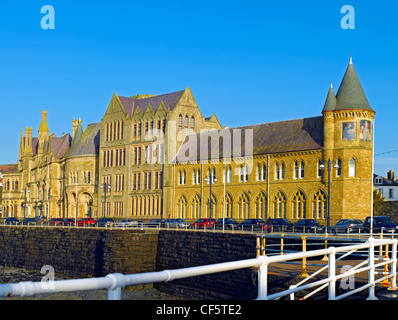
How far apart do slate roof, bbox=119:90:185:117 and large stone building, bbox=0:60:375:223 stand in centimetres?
20

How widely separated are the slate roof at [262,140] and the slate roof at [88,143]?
2125 centimetres

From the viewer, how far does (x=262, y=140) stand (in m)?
70.1

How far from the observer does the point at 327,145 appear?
201ft

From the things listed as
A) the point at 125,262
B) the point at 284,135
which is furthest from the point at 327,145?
the point at 125,262

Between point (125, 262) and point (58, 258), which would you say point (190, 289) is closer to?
point (125, 262)

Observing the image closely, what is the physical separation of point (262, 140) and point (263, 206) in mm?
7779

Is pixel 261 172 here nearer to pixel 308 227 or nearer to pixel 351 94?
pixel 351 94

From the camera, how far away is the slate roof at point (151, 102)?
271 ft

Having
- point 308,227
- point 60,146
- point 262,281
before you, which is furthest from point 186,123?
point 262,281

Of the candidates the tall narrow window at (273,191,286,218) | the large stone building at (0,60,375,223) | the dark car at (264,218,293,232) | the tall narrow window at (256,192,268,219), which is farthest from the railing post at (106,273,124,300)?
the tall narrow window at (256,192,268,219)
